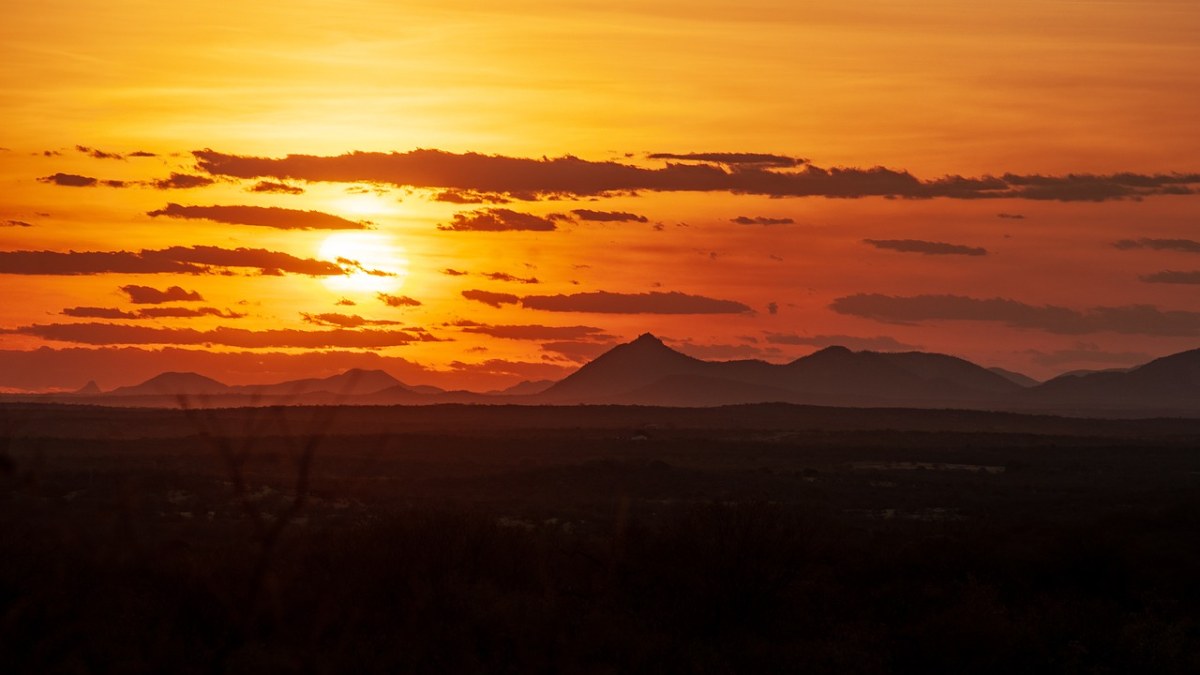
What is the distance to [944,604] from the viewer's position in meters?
29.7

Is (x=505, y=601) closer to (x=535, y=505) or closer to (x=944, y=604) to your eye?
(x=944, y=604)

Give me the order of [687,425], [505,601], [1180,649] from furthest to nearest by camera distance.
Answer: [687,425]
[505,601]
[1180,649]

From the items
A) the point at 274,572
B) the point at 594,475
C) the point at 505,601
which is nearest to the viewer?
the point at 505,601

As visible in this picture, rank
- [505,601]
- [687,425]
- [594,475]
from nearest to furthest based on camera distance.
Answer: [505,601] < [594,475] < [687,425]

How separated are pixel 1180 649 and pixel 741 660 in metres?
8.30

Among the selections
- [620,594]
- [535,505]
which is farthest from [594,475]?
[620,594]

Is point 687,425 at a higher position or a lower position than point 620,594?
lower

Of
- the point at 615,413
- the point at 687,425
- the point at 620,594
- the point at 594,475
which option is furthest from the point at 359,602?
the point at 615,413

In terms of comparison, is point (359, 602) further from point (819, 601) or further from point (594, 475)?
point (594, 475)

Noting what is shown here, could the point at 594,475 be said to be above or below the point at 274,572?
below

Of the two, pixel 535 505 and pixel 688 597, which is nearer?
pixel 688 597

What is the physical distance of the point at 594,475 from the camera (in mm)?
70750

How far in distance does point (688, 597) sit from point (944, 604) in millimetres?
5794

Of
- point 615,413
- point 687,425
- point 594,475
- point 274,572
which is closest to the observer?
point 274,572
